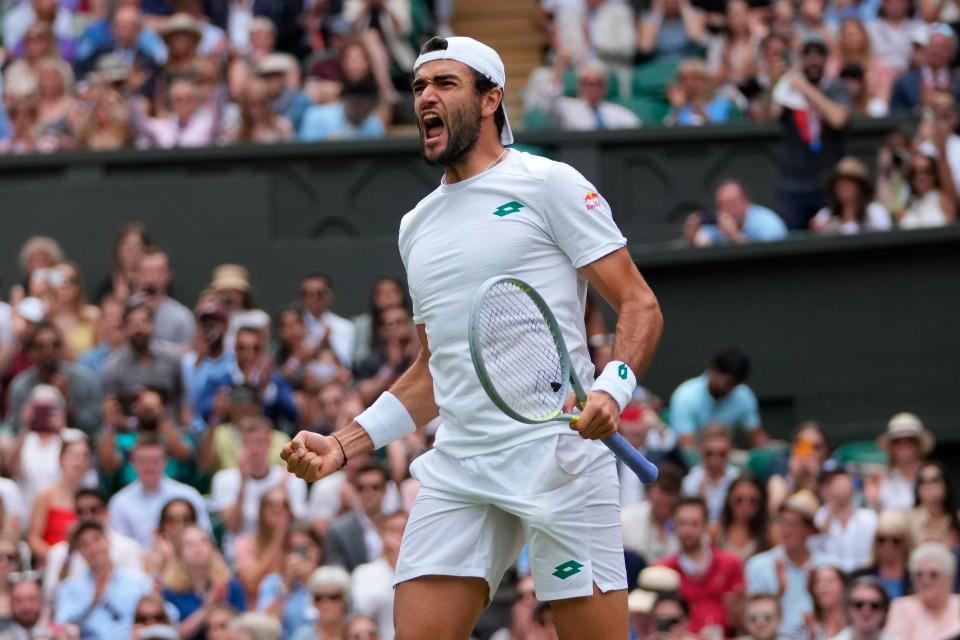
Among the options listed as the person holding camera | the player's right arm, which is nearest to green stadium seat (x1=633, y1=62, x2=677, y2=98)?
the person holding camera

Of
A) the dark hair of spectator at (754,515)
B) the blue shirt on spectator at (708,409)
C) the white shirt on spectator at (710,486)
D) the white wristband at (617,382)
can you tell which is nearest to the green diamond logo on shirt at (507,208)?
the white wristband at (617,382)

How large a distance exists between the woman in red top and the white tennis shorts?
5710 mm

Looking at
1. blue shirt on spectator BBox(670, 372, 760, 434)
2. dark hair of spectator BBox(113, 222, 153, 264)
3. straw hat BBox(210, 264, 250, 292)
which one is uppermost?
dark hair of spectator BBox(113, 222, 153, 264)

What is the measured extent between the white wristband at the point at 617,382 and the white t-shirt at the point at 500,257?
27 cm

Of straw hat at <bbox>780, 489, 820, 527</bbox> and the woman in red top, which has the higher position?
the woman in red top

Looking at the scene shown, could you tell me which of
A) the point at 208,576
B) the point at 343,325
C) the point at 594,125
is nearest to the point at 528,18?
the point at 594,125

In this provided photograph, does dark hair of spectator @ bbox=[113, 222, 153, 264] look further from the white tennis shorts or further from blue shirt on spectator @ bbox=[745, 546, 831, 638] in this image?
the white tennis shorts

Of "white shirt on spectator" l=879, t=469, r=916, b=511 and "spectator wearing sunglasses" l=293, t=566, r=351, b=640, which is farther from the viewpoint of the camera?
"white shirt on spectator" l=879, t=469, r=916, b=511

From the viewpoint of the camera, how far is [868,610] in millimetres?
9656

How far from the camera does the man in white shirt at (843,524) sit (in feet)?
36.3

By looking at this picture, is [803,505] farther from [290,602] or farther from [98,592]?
[98,592]

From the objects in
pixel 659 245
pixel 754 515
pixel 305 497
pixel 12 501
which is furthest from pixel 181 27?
pixel 754 515

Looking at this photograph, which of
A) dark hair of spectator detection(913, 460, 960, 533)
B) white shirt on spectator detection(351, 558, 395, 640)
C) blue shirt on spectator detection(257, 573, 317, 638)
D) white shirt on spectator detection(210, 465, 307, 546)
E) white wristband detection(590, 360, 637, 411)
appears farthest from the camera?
white shirt on spectator detection(210, 465, 307, 546)

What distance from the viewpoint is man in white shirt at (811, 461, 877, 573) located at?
1107 centimetres
